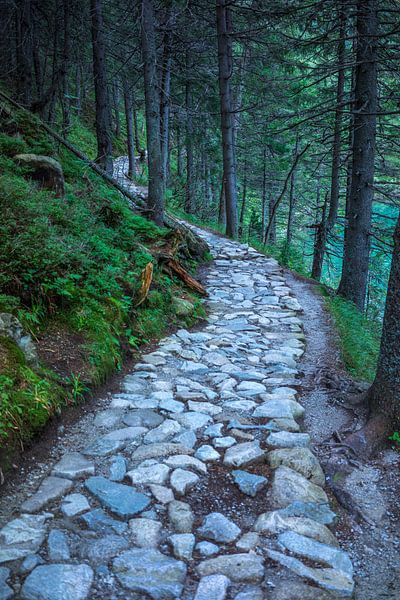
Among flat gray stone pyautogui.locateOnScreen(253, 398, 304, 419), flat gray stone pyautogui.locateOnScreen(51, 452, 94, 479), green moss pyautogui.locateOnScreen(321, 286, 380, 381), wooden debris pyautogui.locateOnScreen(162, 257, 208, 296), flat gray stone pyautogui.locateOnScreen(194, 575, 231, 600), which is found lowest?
green moss pyautogui.locateOnScreen(321, 286, 380, 381)

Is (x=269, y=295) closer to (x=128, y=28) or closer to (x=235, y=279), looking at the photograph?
(x=235, y=279)

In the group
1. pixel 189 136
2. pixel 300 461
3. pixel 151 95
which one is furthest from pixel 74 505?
pixel 189 136

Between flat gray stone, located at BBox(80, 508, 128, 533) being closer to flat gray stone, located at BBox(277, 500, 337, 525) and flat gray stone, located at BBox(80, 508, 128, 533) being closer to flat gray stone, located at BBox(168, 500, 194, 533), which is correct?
flat gray stone, located at BBox(168, 500, 194, 533)

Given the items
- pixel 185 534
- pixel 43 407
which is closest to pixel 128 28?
pixel 43 407

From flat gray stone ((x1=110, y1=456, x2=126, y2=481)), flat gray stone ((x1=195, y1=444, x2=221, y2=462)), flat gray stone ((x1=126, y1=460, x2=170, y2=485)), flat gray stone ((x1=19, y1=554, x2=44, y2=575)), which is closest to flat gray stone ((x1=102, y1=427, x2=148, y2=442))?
flat gray stone ((x1=110, y1=456, x2=126, y2=481))

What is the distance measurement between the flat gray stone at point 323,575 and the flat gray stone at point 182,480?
0.74 meters

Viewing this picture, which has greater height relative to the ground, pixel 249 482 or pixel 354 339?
pixel 249 482

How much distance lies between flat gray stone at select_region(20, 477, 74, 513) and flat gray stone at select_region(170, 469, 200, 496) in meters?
0.68

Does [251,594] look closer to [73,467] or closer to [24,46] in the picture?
[73,467]

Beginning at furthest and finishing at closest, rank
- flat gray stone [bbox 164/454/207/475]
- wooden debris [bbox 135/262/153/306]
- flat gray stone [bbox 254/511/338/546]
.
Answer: wooden debris [bbox 135/262/153/306]
flat gray stone [bbox 164/454/207/475]
flat gray stone [bbox 254/511/338/546]

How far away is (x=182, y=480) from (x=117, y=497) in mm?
470

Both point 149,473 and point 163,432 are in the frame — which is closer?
point 149,473

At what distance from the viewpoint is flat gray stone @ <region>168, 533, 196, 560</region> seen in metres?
2.49

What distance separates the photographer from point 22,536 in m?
2.45
